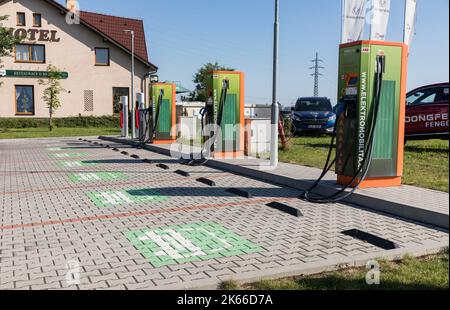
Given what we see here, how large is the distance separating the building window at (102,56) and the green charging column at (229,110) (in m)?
29.5

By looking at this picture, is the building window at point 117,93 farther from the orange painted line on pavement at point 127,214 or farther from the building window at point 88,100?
the orange painted line on pavement at point 127,214

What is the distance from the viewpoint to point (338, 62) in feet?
26.6

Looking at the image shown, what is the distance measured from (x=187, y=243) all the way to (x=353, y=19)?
14.3 m

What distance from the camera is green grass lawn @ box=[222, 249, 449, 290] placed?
12.8ft

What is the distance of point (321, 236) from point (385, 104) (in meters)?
3.25

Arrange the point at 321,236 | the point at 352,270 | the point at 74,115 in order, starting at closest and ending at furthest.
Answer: the point at 352,270 → the point at 321,236 → the point at 74,115

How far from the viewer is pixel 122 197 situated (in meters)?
8.18

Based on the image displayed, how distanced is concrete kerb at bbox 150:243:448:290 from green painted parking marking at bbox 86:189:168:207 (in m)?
3.90

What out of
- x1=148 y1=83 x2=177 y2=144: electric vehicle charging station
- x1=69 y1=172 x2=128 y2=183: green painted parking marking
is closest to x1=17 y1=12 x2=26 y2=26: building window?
x1=148 y1=83 x2=177 y2=144: electric vehicle charging station

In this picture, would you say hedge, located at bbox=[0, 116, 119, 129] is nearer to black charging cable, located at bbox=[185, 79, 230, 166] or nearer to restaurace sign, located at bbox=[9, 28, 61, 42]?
restaurace sign, located at bbox=[9, 28, 61, 42]

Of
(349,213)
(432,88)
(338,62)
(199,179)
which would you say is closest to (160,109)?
(199,179)

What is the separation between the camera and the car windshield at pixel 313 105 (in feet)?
67.8

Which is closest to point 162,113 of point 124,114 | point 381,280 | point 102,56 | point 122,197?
point 124,114
